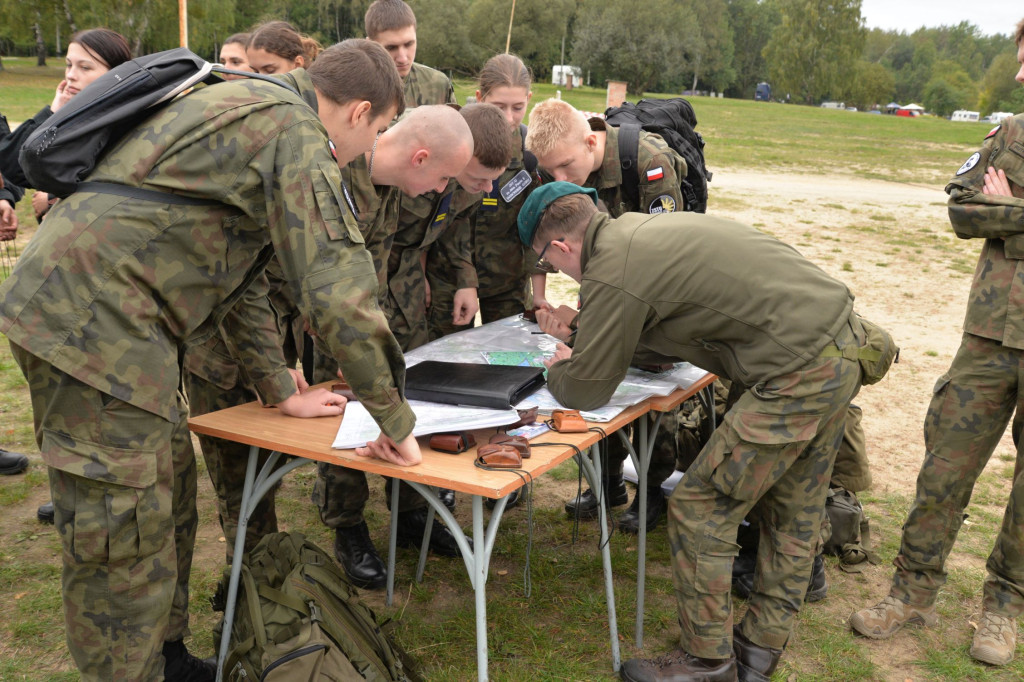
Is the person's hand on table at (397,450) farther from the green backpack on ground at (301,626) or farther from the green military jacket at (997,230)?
the green military jacket at (997,230)

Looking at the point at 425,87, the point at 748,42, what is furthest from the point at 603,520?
the point at 748,42

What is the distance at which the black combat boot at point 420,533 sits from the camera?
12.3 ft

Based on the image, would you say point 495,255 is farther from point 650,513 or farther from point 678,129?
point 650,513

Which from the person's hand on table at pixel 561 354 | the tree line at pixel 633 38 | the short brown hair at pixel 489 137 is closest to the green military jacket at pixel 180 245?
the person's hand on table at pixel 561 354

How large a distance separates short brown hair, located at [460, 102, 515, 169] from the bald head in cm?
29

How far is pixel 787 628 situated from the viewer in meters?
2.87

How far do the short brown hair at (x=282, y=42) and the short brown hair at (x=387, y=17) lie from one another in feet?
1.26

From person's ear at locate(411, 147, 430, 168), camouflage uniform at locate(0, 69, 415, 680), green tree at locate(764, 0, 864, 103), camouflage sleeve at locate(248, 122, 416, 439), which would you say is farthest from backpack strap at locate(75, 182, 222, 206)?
green tree at locate(764, 0, 864, 103)

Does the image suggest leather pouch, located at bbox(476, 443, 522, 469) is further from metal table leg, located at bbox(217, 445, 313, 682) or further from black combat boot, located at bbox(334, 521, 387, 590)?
black combat boot, located at bbox(334, 521, 387, 590)

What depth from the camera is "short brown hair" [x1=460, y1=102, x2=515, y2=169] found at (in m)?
3.15

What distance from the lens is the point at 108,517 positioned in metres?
1.97

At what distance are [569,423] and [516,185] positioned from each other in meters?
1.66

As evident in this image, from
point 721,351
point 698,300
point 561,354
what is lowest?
point 561,354

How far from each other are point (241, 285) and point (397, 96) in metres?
0.67
